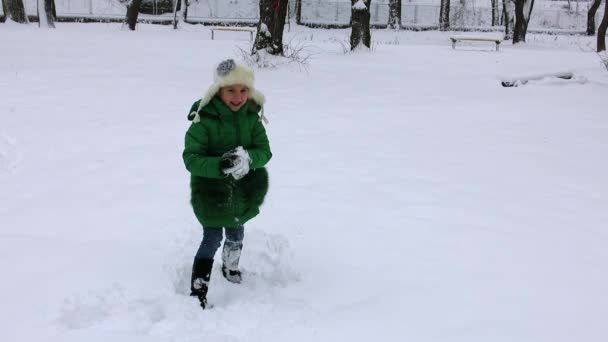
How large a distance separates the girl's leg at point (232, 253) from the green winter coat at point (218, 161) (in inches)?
8.7

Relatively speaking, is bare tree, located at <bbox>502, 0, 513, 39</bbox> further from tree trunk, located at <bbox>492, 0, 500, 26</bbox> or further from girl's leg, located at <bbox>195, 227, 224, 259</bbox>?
girl's leg, located at <bbox>195, 227, 224, 259</bbox>

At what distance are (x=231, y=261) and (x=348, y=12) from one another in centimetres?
3700

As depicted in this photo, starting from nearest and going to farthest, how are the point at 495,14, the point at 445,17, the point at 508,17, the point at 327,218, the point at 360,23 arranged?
1. the point at 327,218
2. the point at 360,23
3. the point at 508,17
4. the point at 445,17
5. the point at 495,14

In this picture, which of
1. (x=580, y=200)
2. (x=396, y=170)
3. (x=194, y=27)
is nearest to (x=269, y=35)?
(x=396, y=170)

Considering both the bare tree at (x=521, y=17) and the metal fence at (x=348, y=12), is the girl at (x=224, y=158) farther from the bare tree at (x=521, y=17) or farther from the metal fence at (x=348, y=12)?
the metal fence at (x=348, y=12)

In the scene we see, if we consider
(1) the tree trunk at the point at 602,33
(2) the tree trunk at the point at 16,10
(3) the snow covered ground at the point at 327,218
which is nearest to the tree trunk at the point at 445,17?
(1) the tree trunk at the point at 602,33

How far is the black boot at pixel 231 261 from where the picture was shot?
3.76 meters

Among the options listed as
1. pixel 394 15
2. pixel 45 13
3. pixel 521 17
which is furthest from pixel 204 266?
pixel 394 15

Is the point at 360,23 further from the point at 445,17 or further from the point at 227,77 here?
the point at 445,17

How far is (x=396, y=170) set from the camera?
6.45m

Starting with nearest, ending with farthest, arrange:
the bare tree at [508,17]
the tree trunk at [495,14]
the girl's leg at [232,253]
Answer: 1. the girl's leg at [232,253]
2. the bare tree at [508,17]
3. the tree trunk at [495,14]

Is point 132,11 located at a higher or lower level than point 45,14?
higher

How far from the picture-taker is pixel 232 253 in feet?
12.4

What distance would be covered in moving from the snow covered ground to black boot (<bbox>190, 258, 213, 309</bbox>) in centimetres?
6
